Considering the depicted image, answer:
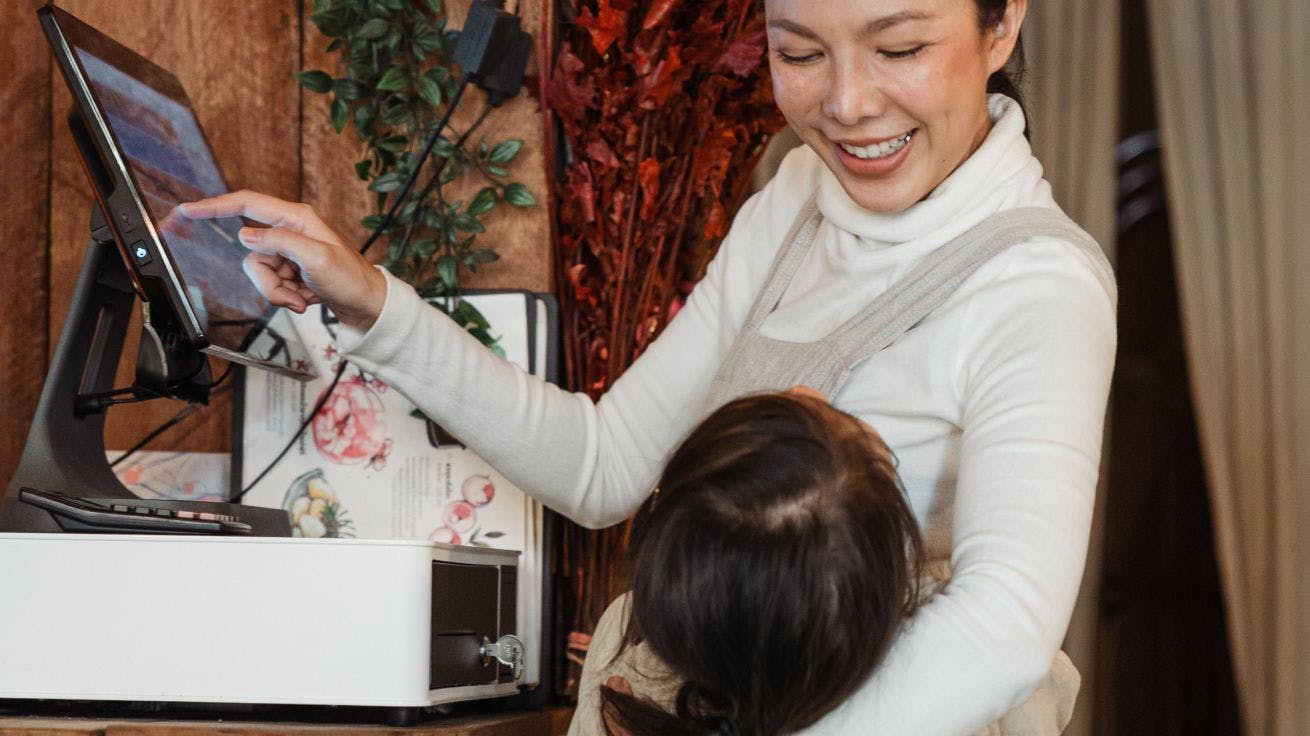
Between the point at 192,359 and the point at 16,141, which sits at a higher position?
the point at 16,141

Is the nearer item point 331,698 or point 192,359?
point 331,698

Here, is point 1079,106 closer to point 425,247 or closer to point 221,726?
point 425,247

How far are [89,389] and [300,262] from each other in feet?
1.38

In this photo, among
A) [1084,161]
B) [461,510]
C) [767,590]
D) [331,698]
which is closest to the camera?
[767,590]

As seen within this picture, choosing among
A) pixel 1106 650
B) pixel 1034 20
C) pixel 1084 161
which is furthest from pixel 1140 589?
pixel 1034 20

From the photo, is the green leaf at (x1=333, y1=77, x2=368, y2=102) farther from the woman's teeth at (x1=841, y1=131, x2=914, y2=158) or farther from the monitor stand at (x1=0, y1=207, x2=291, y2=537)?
the woman's teeth at (x1=841, y1=131, x2=914, y2=158)

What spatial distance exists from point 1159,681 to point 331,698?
1848mm

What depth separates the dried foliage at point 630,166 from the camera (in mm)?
1719

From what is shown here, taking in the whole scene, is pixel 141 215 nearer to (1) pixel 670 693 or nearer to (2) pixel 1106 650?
(1) pixel 670 693

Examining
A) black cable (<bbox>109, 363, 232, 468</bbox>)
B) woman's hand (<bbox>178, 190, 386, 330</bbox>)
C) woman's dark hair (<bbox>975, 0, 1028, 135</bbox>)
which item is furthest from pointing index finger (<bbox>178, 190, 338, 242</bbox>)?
woman's dark hair (<bbox>975, 0, 1028, 135</bbox>)

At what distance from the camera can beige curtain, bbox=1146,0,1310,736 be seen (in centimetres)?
196

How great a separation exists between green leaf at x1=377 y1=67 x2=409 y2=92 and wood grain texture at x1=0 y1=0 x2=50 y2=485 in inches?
22.5

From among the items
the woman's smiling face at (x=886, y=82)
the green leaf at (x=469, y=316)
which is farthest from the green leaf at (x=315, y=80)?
the woman's smiling face at (x=886, y=82)

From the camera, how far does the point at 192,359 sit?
1489mm
